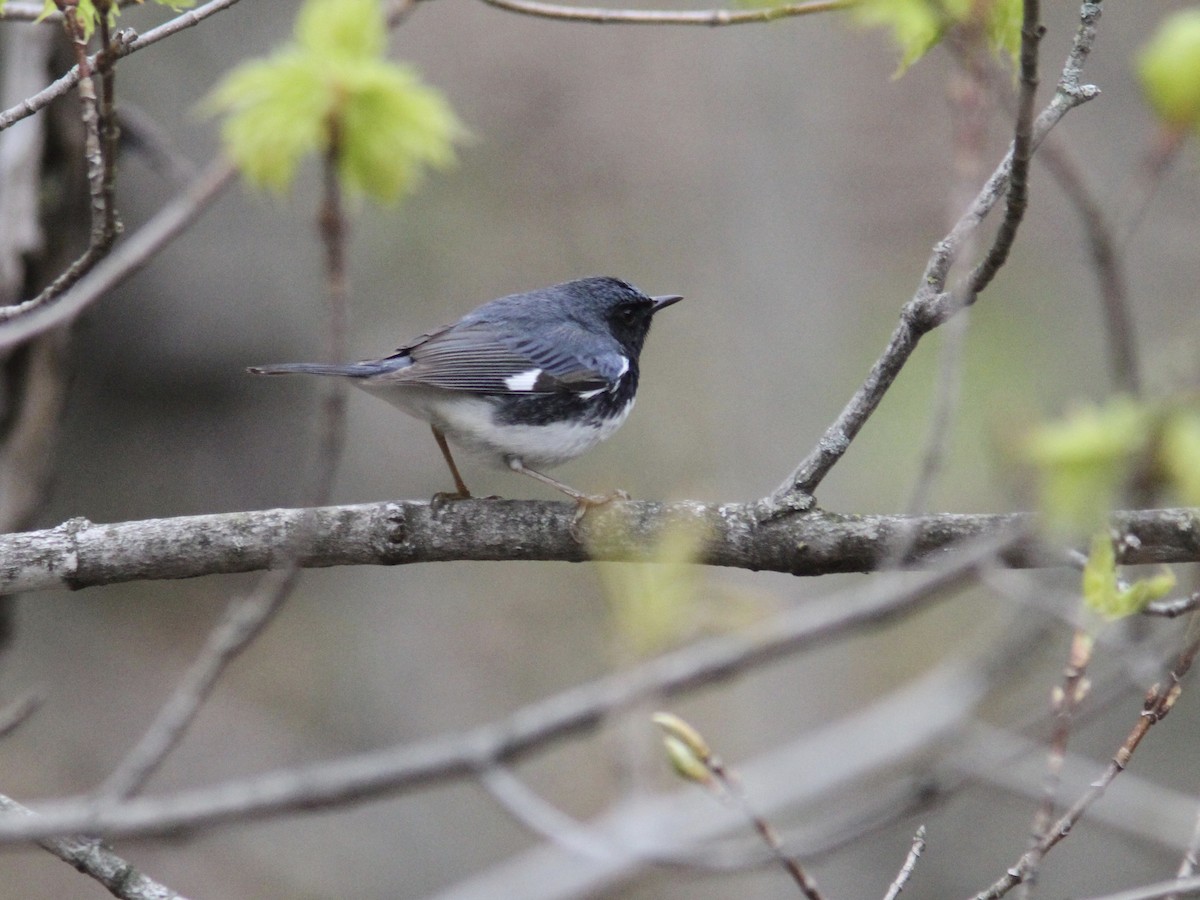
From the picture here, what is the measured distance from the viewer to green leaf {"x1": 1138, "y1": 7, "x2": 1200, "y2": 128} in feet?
6.08

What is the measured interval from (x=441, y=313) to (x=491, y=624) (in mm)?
2185

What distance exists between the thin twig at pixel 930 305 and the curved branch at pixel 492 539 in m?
0.07

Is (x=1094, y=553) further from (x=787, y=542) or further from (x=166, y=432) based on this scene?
(x=166, y=432)

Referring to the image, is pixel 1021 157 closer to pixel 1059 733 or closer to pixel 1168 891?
pixel 1059 733

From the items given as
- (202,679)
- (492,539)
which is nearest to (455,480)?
(492,539)

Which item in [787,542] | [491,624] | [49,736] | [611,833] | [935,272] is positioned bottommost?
[49,736]

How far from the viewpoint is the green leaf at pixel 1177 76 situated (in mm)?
1854

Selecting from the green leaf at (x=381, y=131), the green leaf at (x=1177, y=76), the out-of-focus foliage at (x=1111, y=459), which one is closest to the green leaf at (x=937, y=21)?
the green leaf at (x=1177, y=76)

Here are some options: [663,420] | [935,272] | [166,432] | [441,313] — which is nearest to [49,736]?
[166,432]

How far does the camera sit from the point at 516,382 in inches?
162

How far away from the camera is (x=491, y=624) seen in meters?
8.73

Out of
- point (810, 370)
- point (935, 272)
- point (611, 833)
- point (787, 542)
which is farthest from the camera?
point (810, 370)

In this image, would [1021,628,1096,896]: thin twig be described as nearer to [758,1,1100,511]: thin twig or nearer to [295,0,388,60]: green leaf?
[758,1,1100,511]: thin twig

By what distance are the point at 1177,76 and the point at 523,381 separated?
2545mm
